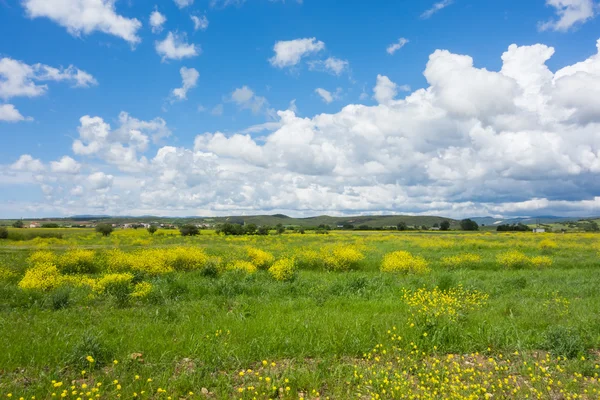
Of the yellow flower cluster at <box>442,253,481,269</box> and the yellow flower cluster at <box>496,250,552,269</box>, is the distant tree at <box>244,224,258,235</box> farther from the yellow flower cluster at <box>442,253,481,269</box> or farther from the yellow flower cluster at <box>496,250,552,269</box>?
the yellow flower cluster at <box>496,250,552,269</box>

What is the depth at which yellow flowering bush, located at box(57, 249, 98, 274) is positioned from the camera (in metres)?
20.3

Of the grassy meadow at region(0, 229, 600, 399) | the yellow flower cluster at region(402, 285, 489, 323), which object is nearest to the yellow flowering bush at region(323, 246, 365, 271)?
the grassy meadow at region(0, 229, 600, 399)

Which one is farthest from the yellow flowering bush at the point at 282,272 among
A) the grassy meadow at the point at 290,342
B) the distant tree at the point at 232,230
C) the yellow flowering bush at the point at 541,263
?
the distant tree at the point at 232,230

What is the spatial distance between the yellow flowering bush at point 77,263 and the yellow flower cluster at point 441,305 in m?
18.2

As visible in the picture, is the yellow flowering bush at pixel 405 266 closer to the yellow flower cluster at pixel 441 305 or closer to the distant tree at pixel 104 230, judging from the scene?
the yellow flower cluster at pixel 441 305

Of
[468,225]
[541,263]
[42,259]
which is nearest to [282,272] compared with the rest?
[42,259]

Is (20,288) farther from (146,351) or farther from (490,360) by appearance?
(490,360)

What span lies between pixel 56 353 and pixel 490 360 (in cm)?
874

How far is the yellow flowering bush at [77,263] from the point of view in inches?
800

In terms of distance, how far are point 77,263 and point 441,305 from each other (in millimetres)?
20265

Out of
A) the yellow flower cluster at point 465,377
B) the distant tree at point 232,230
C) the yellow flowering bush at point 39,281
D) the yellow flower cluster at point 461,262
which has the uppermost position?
the yellow flowering bush at point 39,281

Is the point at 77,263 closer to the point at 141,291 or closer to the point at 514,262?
the point at 141,291

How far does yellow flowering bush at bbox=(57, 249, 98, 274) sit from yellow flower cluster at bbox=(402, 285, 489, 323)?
18.2 metres

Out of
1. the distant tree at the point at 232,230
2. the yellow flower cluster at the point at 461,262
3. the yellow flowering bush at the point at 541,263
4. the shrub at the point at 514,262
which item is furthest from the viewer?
the distant tree at the point at 232,230
